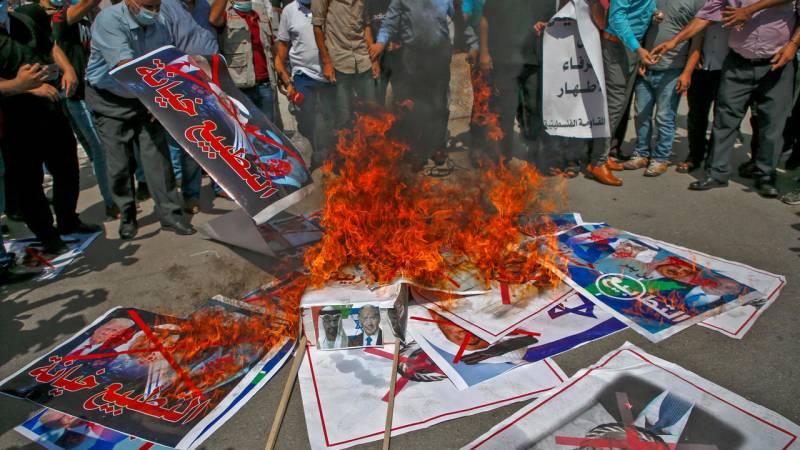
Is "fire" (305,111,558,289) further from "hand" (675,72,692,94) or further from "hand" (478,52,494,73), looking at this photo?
"hand" (675,72,692,94)

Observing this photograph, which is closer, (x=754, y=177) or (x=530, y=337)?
(x=530, y=337)

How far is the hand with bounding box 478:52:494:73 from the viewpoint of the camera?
536 cm

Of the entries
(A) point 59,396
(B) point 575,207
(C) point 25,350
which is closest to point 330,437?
(A) point 59,396

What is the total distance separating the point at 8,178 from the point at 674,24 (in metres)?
6.20

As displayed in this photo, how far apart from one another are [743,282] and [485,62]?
3.35 metres

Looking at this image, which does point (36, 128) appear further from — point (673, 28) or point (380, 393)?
point (673, 28)

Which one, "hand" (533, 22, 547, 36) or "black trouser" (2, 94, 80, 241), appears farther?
"hand" (533, 22, 547, 36)

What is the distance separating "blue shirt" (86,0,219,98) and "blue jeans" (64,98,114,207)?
706mm

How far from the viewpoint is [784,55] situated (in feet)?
13.6

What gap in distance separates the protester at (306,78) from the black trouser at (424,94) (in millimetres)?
874

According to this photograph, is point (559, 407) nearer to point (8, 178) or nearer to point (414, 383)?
point (414, 383)

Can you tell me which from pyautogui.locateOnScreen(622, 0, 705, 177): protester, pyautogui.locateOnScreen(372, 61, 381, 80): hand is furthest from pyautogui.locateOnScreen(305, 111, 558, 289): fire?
pyautogui.locateOnScreen(622, 0, 705, 177): protester

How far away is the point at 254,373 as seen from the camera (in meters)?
2.60

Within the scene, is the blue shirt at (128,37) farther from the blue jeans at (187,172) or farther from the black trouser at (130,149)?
the blue jeans at (187,172)
